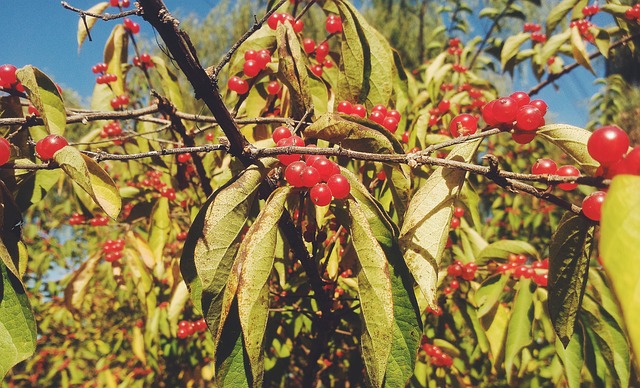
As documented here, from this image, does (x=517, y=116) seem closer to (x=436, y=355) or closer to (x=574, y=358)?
(x=574, y=358)

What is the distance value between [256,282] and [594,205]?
23.1 inches

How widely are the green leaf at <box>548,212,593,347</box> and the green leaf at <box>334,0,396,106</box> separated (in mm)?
671

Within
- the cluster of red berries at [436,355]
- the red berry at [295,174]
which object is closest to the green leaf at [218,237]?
the red berry at [295,174]

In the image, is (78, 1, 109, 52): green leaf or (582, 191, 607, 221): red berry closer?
(582, 191, 607, 221): red berry

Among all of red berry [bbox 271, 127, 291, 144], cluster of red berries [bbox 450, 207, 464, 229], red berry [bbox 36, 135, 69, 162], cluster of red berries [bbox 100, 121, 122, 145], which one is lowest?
red berry [bbox 36, 135, 69, 162]

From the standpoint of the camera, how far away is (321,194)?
2.73 ft

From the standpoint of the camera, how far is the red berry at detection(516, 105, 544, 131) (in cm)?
80

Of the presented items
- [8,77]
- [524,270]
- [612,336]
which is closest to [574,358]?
[612,336]

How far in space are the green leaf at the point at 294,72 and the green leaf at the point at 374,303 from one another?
17.2 inches

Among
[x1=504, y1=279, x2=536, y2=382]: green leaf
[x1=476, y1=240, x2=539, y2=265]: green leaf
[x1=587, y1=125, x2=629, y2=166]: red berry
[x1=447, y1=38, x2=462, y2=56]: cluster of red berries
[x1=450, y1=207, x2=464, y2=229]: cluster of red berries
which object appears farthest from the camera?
[x1=447, y1=38, x2=462, y2=56]: cluster of red berries

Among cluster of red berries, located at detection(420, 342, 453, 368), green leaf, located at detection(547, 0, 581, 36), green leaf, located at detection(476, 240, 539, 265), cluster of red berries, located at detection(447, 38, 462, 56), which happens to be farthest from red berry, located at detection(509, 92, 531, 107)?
cluster of red berries, located at detection(447, 38, 462, 56)

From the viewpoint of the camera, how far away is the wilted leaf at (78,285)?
203 cm

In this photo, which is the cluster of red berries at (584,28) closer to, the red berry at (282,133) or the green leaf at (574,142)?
the green leaf at (574,142)

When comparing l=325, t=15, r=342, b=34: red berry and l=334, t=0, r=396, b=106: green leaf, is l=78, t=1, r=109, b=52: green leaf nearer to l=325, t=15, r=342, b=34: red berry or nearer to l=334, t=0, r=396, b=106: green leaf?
l=325, t=15, r=342, b=34: red berry
